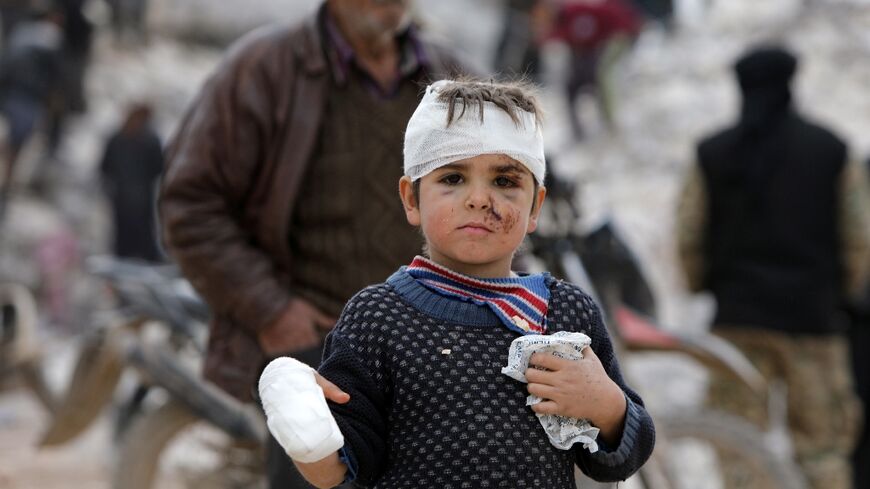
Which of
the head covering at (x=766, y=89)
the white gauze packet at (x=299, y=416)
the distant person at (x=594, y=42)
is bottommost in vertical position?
the distant person at (x=594, y=42)

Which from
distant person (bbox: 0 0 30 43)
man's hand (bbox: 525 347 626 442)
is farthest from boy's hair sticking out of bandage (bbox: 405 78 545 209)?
distant person (bbox: 0 0 30 43)

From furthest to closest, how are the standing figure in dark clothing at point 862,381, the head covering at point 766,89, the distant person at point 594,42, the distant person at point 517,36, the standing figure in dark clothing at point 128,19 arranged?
the standing figure in dark clothing at point 128,19 < the distant person at point 517,36 < the distant person at point 594,42 < the standing figure in dark clothing at point 862,381 < the head covering at point 766,89

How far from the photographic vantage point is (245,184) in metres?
3.98

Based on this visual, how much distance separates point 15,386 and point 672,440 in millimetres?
4182

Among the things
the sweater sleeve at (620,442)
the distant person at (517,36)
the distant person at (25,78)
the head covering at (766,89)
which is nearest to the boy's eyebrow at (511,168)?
the sweater sleeve at (620,442)

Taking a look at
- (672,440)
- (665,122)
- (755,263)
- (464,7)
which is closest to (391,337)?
(672,440)

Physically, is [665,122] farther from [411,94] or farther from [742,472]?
[411,94]

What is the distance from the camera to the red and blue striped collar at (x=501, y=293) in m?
2.33

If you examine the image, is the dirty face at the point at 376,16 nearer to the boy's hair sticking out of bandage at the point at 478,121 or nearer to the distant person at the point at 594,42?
the boy's hair sticking out of bandage at the point at 478,121

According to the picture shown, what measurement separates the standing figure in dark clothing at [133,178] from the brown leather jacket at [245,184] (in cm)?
929

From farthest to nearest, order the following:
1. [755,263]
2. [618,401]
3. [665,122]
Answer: [665,122]
[755,263]
[618,401]

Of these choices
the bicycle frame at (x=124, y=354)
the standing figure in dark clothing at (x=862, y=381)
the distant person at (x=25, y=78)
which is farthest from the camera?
the distant person at (x=25, y=78)

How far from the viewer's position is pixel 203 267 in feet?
12.9

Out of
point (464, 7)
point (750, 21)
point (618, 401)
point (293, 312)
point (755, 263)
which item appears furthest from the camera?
point (464, 7)
